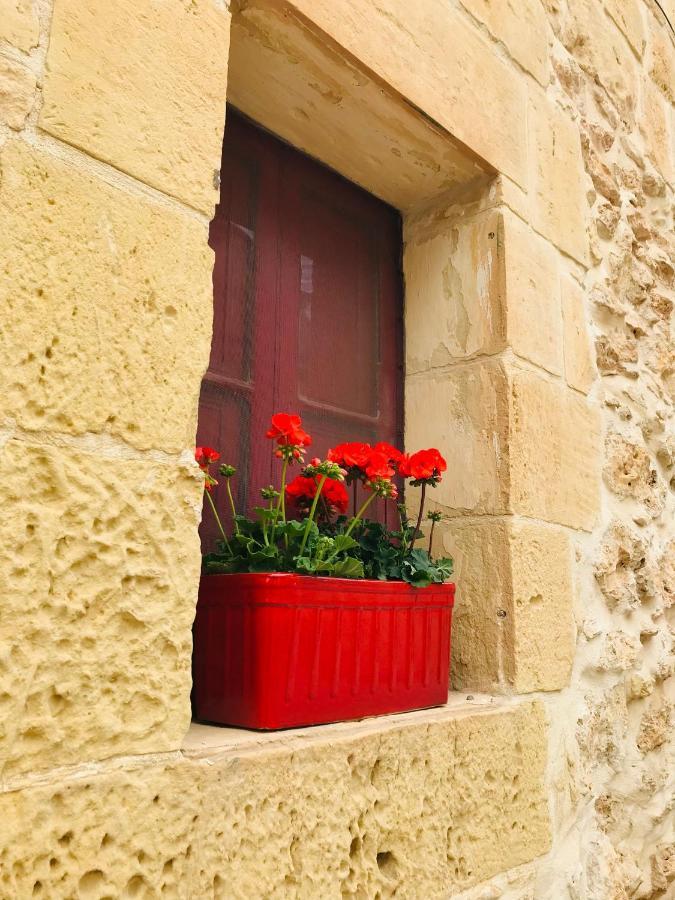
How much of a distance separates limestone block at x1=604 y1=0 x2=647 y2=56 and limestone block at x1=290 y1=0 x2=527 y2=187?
743 millimetres

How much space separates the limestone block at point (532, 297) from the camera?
5.46 ft

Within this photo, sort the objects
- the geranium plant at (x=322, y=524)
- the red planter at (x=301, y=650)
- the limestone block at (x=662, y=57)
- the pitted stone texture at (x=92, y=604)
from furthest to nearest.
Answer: the limestone block at (x=662, y=57) → the geranium plant at (x=322, y=524) → the red planter at (x=301, y=650) → the pitted stone texture at (x=92, y=604)

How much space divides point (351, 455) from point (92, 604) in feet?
2.01

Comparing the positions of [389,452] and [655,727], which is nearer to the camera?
[389,452]

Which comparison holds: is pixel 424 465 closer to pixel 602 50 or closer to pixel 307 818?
pixel 307 818

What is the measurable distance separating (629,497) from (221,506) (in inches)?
45.7

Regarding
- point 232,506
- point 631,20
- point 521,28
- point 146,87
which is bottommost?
point 232,506

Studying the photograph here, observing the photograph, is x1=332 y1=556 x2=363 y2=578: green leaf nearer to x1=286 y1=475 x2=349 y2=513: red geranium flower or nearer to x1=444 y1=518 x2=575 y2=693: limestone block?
x1=286 y1=475 x2=349 y2=513: red geranium flower

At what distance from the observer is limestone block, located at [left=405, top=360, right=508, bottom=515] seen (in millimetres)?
1589

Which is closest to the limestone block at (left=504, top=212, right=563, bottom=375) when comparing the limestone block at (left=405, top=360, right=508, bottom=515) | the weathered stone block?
the limestone block at (left=405, top=360, right=508, bottom=515)

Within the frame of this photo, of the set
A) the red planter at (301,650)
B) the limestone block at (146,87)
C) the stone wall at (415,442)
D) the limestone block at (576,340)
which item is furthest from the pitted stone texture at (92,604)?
the limestone block at (576,340)

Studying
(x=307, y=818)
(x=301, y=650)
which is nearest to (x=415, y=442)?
(x=301, y=650)

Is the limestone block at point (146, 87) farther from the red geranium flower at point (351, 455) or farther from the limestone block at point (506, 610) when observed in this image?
the limestone block at point (506, 610)

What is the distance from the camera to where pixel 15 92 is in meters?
0.85
